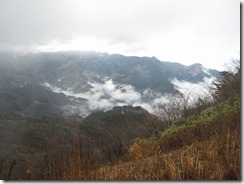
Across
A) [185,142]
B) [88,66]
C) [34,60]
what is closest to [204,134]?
[185,142]

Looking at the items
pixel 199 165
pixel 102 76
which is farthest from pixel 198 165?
pixel 102 76

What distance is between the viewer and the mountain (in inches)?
169

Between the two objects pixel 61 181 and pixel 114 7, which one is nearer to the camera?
pixel 61 181

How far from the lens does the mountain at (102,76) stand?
169 inches

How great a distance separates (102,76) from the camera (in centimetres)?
453

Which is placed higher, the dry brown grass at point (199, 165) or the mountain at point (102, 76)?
the mountain at point (102, 76)

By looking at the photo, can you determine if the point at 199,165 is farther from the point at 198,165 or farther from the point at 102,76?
the point at 102,76

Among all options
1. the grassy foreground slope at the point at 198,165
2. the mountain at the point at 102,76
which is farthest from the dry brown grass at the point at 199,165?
the mountain at the point at 102,76

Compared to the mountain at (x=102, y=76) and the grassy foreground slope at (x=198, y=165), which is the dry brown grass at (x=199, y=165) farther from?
the mountain at (x=102, y=76)

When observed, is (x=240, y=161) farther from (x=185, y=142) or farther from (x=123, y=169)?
(x=185, y=142)

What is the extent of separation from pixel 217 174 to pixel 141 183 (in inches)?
21.4

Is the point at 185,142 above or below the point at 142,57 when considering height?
below

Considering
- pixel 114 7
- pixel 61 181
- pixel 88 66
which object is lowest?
pixel 61 181

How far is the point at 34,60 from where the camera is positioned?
4711 mm
